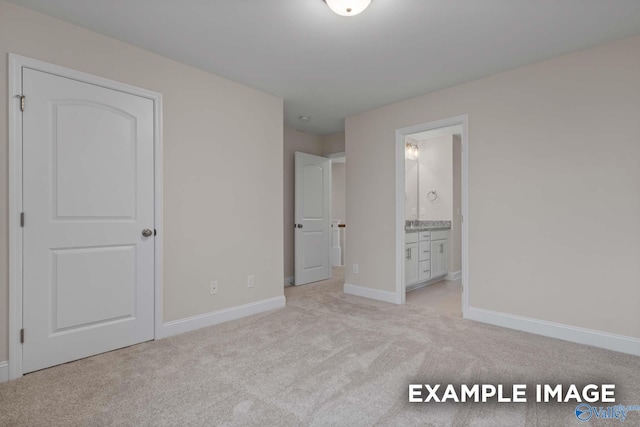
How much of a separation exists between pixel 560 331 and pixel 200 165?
3.41m

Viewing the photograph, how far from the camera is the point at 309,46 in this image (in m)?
2.49

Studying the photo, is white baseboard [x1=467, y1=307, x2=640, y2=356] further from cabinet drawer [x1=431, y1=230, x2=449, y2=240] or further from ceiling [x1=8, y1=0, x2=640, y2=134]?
ceiling [x1=8, y1=0, x2=640, y2=134]

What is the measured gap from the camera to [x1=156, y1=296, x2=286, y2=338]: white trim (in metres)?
2.72

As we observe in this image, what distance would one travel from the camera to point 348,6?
1885 mm

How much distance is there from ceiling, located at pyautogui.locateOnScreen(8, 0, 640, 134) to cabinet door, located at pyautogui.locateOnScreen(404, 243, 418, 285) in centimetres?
206

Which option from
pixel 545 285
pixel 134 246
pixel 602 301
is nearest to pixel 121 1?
pixel 134 246

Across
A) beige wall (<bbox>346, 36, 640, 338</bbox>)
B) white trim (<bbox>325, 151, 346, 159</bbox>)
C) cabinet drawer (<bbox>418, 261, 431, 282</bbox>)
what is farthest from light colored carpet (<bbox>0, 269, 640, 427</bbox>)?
white trim (<bbox>325, 151, 346, 159</bbox>)

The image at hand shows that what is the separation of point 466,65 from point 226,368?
10.1 ft

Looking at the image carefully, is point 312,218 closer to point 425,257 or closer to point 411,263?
point 411,263

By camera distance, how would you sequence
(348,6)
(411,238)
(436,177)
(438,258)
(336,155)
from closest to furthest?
(348,6) → (411,238) → (438,258) → (336,155) → (436,177)

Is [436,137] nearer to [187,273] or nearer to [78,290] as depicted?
[187,273]

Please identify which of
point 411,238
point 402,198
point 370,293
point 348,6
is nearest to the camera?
point 348,6

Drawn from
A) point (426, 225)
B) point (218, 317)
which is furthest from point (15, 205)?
point (426, 225)

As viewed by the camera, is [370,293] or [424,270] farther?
[424,270]
